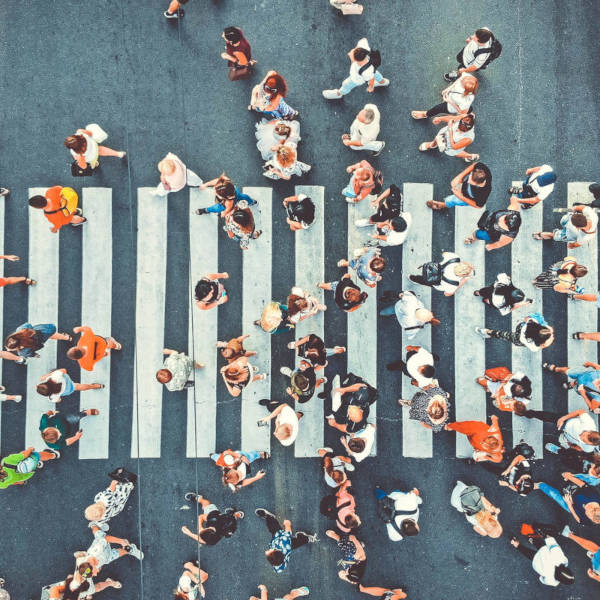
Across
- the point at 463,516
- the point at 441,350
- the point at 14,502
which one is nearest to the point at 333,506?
the point at 463,516

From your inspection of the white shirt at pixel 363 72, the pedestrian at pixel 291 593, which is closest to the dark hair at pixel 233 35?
the white shirt at pixel 363 72

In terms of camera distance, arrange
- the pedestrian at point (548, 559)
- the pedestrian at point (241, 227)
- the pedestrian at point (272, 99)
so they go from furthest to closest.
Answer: the pedestrian at point (548, 559)
the pedestrian at point (272, 99)
the pedestrian at point (241, 227)

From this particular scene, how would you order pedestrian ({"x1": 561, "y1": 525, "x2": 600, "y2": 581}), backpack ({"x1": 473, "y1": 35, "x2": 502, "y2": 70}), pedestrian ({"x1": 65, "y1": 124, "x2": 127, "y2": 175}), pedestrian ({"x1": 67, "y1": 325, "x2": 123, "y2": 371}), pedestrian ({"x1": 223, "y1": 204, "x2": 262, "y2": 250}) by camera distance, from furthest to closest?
pedestrian ({"x1": 561, "y1": 525, "x2": 600, "y2": 581}) < backpack ({"x1": 473, "y1": 35, "x2": 502, "y2": 70}) < pedestrian ({"x1": 67, "y1": 325, "x2": 123, "y2": 371}) < pedestrian ({"x1": 65, "y1": 124, "x2": 127, "y2": 175}) < pedestrian ({"x1": 223, "y1": 204, "x2": 262, "y2": 250})

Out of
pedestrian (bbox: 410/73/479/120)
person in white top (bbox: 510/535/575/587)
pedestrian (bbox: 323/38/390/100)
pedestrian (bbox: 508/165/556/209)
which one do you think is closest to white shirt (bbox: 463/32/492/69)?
pedestrian (bbox: 410/73/479/120)

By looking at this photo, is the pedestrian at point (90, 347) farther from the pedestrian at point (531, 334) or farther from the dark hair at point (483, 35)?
the dark hair at point (483, 35)

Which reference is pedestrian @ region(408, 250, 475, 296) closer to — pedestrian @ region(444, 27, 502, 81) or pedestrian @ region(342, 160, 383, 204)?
pedestrian @ region(342, 160, 383, 204)

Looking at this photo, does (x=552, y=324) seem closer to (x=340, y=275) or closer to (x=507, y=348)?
(x=507, y=348)
